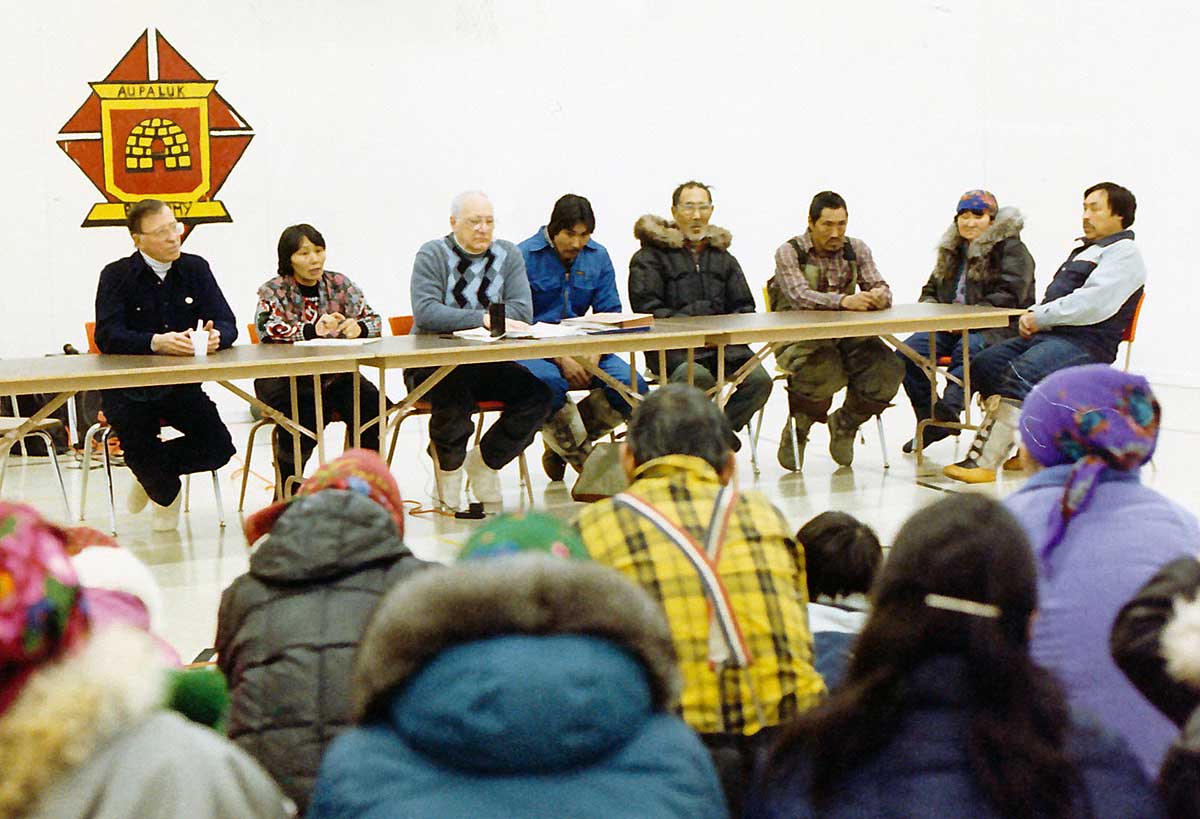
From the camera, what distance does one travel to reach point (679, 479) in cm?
212

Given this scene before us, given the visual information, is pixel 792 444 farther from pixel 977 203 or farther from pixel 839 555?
pixel 839 555

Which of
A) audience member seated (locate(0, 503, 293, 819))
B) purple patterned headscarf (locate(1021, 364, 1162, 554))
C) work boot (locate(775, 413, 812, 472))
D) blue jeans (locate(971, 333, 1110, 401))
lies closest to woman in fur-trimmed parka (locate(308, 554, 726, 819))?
audience member seated (locate(0, 503, 293, 819))

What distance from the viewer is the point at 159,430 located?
4992 mm

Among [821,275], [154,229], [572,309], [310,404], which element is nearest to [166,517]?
[310,404]

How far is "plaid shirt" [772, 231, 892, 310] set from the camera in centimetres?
605

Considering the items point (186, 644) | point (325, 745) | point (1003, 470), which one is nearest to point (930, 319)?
point (1003, 470)

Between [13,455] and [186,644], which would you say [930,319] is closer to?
[186,644]

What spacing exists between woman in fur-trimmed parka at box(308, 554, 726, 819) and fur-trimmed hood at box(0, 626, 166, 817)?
0.21m

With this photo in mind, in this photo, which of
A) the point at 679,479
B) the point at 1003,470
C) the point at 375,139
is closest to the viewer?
the point at 679,479

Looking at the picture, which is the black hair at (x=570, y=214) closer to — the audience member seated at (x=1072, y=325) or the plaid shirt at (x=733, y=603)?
the audience member seated at (x=1072, y=325)

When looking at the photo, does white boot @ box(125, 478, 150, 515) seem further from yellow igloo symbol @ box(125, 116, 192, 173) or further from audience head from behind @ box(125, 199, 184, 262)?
yellow igloo symbol @ box(125, 116, 192, 173)

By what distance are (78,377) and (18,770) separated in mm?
3311

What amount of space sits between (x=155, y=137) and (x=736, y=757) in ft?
21.6

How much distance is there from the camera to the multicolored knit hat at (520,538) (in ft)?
5.41
